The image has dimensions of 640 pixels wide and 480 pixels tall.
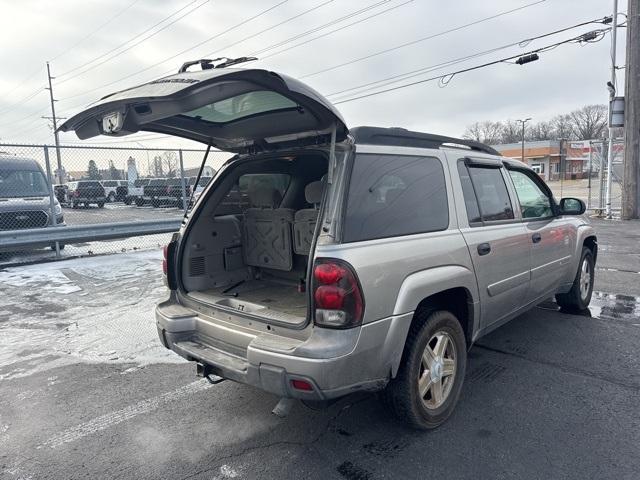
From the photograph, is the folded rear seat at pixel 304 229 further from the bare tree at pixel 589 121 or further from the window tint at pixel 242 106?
the bare tree at pixel 589 121

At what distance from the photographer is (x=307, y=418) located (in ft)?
10.5

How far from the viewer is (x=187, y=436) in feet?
9.91

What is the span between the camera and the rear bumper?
2.40 metres

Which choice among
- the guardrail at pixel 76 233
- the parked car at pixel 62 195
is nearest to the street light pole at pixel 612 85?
the guardrail at pixel 76 233

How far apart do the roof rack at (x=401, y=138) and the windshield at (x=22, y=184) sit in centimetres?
941

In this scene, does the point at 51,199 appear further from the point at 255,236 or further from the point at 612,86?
the point at 612,86

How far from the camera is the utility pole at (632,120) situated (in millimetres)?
13758

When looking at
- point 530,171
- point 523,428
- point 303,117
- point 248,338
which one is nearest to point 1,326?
point 248,338

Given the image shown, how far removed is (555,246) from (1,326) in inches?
244

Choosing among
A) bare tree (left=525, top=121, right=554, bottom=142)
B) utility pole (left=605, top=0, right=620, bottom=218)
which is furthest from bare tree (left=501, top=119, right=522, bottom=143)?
utility pole (left=605, top=0, right=620, bottom=218)

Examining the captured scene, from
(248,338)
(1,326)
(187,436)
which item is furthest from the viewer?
(1,326)

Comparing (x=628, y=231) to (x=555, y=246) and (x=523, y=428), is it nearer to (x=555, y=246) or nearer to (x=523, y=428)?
(x=555, y=246)

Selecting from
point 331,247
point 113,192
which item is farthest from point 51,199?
point 113,192

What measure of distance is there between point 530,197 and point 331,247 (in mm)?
2809
